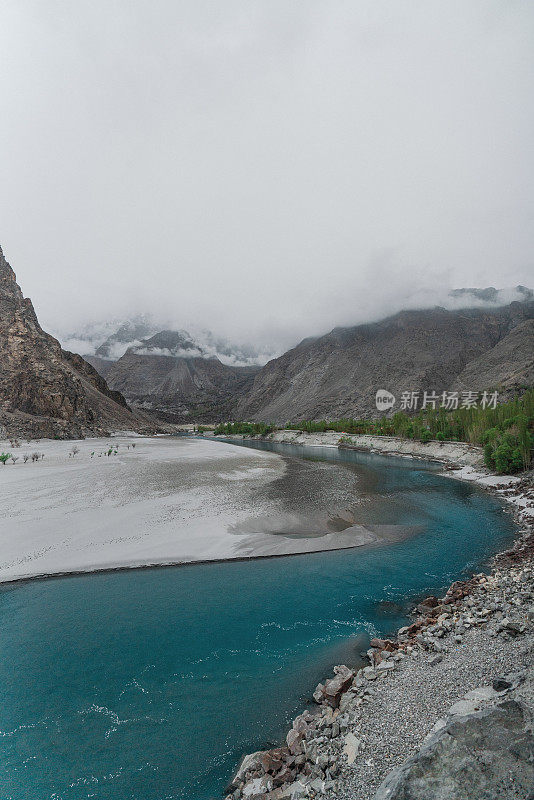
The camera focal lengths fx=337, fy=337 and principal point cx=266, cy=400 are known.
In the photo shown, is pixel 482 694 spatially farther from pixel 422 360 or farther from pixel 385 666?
pixel 422 360

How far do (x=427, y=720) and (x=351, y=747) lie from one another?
138 cm

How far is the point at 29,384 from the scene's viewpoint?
57938 millimetres

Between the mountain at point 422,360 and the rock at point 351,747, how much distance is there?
5025 inches

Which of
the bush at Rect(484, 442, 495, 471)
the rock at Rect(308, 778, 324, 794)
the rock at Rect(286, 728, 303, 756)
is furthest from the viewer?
the bush at Rect(484, 442, 495, 471)

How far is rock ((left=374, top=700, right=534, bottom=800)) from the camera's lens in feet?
10.5

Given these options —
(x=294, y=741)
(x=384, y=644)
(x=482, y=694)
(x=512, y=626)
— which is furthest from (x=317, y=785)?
(x=512, y=626)

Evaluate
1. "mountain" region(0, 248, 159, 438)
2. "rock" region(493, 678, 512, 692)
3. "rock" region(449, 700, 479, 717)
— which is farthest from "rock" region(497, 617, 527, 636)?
"mountain" region(0, 248, 159, 438)

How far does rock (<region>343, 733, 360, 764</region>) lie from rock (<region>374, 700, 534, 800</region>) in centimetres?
175

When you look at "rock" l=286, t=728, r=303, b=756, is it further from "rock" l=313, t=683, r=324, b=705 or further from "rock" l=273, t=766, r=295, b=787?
"rock" l=313, t=683, r=324, b=705

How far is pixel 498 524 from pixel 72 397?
6989 centimetres

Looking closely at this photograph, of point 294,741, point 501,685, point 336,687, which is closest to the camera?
point 501,685

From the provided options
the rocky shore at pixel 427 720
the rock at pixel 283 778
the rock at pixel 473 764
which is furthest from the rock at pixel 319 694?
the rock at pixel 473 764

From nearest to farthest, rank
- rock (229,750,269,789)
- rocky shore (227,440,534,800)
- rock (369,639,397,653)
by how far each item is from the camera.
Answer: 1. rocky shore (227,440,534,800)
2. rock (229,750,269,789)
3. rock (369,639,397,653)

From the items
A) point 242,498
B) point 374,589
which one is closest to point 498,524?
point 374,589
